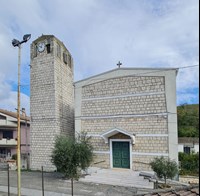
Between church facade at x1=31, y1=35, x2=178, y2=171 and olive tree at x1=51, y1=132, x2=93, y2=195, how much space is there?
2.52 m

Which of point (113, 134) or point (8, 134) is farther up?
point (113, 134)

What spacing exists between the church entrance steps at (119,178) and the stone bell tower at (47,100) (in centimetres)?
549

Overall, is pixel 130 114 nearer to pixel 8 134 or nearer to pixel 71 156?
pixel 71 156

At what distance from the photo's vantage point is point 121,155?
735 inches

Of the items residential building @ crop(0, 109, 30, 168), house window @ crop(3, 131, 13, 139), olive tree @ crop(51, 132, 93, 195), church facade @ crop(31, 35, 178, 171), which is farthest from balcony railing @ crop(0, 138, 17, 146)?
olive tree @ crop(51, 132, 93, 195)

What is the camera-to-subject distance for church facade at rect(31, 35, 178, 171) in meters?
17.5

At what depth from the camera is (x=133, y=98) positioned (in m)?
18.6

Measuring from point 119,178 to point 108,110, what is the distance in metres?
5.37

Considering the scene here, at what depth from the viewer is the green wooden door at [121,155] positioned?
1850cm

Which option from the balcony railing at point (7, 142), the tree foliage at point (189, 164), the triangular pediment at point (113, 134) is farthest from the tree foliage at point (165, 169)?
the balcony railing at point (7, 142)

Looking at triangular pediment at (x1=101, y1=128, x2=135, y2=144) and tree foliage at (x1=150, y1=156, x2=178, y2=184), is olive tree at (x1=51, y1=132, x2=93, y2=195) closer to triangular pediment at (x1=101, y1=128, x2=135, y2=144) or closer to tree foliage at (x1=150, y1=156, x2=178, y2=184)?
triangular pediment at (x1=101, y1=128, x2=135, y2=144)

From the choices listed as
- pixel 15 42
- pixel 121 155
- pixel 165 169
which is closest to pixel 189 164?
pixel 165 169

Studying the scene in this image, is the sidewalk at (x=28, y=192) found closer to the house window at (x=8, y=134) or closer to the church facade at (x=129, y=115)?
the church facade at (x=129, y=115)

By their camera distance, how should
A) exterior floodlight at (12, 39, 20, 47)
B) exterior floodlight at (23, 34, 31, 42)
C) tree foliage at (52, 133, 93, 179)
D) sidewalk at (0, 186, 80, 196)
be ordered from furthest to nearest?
tree foliage at (52, 133, 93, 179) → sidewalk at (0, 186, 80, 196) → exterior floodlight at (12, 39, 20, 47) → exterior floodlight at (23, 34, 31, 42)
